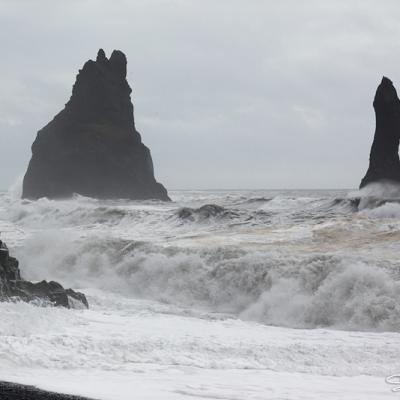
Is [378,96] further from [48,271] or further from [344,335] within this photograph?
[344,335]

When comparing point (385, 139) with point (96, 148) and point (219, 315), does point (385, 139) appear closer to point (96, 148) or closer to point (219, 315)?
point (219, 315)

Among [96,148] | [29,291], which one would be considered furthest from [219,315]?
[96,148]

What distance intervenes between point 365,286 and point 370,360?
4271mm

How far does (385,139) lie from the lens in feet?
153

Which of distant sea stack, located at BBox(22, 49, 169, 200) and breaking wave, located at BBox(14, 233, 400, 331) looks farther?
distant sea stack, located at BBox(22, 49, 169, 200)

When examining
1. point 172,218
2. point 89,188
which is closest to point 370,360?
point 172,218

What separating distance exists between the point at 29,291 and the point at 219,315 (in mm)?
3856

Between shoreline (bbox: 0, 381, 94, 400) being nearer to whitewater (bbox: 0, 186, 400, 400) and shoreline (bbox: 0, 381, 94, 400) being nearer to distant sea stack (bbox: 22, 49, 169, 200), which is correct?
whitewater (bbox: 0, 186, 400, 400)

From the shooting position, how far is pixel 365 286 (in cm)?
1229

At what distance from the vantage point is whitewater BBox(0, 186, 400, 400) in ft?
21.8

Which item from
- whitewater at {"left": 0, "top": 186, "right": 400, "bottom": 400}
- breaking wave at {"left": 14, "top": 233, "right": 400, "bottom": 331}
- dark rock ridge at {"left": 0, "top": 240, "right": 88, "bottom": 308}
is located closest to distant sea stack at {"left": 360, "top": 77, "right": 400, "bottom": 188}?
whitewater at {"left": 0, "top": 186, "right": 400, "bottom": 400}

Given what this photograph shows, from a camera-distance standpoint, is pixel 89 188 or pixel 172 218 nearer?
pixel 172 218

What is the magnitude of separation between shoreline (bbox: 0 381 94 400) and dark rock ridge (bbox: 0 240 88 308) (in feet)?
13.6

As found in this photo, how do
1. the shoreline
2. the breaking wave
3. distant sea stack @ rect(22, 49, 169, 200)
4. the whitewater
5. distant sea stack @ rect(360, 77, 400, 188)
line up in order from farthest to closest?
distant sea stack @ rect(22, 49, 169, 200) < distant sea stack @ rect(360, 77, 400, 188) < the breaking wave < the whitewater < the shoreline
